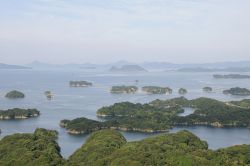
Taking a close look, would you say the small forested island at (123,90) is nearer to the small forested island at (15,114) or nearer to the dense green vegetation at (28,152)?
the small forested island at (15,114)

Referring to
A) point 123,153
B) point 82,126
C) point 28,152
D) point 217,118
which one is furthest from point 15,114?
point 123,153

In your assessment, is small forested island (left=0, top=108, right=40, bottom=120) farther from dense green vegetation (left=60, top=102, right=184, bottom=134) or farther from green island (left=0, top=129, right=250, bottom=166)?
green island (left=0, top=129, right=250, bottom=166)

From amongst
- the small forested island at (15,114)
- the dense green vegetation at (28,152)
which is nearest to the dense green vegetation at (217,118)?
the small forested island at (15,114)

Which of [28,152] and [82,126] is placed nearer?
[28,152]

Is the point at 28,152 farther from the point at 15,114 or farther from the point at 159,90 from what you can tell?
the point at 159,90

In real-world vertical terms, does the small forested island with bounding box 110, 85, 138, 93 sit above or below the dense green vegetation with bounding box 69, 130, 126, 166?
above

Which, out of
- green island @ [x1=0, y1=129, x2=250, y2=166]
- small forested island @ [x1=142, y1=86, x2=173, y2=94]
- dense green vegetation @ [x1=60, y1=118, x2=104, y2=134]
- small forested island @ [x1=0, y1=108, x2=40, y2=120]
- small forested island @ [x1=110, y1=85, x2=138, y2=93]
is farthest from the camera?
small forested island @ [x1=110, y1=85, x2=138, y2=93]

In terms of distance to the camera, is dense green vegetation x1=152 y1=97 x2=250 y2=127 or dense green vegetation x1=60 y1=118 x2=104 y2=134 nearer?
dense green vegetation x1=60 y1=118 x2=104 y2=134

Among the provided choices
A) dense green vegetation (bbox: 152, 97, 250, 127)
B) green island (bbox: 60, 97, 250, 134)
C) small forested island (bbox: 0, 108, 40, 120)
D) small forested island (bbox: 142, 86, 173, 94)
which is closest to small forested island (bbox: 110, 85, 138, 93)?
small forested island (bbox: 142, 86, 173, 94)
